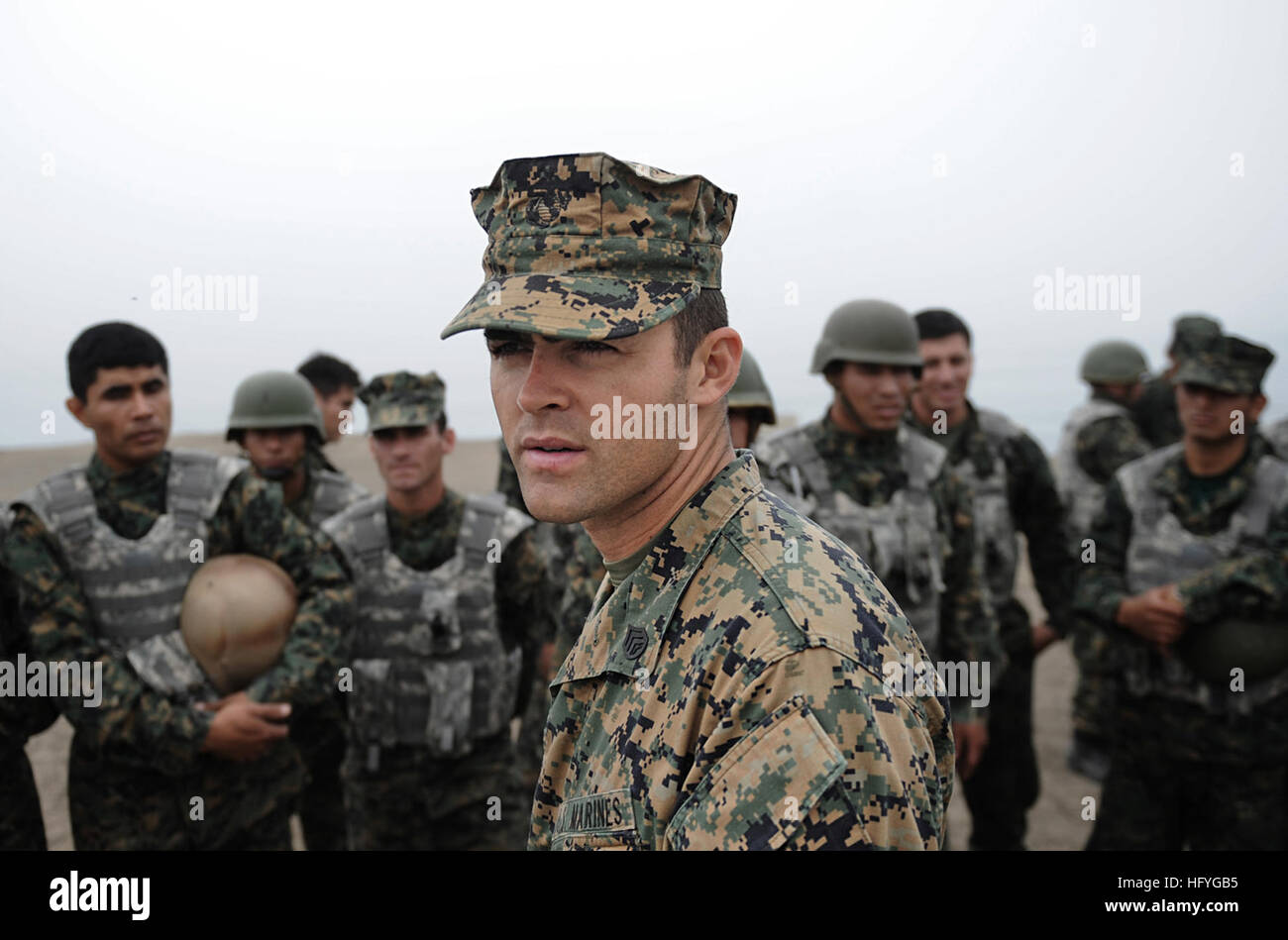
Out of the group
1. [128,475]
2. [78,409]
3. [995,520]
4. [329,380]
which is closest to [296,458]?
[329,380]

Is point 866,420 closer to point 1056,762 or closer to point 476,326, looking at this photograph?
point 476,326

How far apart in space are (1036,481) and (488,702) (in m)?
3.69

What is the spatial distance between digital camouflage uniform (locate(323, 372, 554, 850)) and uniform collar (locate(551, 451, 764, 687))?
2879 mm

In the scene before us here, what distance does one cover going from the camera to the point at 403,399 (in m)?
4.71

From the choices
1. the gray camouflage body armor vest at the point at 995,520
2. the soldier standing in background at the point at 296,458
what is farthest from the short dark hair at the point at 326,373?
the gray camouflage body armor vest at the point at 995,520

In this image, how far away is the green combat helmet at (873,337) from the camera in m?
4.60

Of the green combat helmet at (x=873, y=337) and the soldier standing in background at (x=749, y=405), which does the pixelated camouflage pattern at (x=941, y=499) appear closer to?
the soldier standing in background at (x=749, y=405)

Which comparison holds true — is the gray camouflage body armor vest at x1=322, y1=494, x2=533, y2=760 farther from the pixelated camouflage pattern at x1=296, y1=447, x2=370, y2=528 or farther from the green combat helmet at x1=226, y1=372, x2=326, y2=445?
the green combat helmet at x1=226, y1=372, x2=326, y2=445

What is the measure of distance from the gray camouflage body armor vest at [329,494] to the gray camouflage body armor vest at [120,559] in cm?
159

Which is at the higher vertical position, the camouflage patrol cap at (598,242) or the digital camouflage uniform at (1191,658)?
the camouflage patrol cap at (598,242)

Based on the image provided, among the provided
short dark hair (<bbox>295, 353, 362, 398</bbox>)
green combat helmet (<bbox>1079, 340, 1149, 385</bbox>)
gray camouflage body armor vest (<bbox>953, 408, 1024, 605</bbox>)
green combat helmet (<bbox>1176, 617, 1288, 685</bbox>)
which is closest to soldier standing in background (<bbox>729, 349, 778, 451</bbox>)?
gray camouflage body armor vest (<bbox>953, 408, 1024, 605</bbox>)

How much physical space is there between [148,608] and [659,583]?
3129 mm
